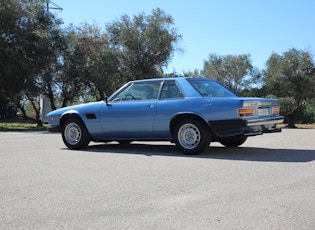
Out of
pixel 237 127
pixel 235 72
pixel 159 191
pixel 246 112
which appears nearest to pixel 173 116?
pixel 237 127

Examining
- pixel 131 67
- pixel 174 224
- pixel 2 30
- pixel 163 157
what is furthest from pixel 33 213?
pixel 131 67

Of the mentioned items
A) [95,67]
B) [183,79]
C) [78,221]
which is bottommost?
[78,221]

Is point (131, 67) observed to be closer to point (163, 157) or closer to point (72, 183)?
point (163, 157)

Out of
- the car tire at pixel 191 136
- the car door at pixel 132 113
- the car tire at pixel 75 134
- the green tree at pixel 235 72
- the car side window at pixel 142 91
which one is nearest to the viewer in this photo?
the car tire at pixel 191 136

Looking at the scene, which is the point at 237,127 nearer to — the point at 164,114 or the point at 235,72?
the point at 164,114

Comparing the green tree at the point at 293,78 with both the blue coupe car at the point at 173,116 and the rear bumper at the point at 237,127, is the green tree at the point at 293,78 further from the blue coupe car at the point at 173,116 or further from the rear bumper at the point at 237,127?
the rear bumper at the point at 237,127

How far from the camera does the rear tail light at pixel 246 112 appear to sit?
7.90 m

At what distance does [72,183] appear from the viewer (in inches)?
223

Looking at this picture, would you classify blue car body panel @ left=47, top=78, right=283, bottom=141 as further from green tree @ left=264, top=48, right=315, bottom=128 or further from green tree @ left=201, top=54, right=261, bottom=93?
green tree @ left=201, top=54, right=261, bottom=93

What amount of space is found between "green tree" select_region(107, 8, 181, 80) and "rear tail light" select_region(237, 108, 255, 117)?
21.6 meters

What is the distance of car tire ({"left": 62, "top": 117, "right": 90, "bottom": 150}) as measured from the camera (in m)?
9.73

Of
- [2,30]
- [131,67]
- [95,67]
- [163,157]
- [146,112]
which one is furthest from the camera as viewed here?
[131,67]

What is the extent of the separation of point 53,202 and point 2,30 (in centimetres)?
1920

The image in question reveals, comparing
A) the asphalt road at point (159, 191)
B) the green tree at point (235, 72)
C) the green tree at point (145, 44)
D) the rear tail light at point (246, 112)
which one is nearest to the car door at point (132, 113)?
the asphalt road at point (159, 191)
